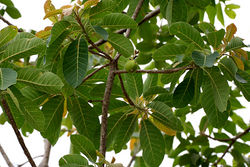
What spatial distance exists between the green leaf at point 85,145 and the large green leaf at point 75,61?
20 cm

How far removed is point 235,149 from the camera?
236cm

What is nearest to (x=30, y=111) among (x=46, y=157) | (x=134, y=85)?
(x=134, y=85)

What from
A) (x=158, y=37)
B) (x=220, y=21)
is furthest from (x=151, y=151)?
(x=220, y=21)

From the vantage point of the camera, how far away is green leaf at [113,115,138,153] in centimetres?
167

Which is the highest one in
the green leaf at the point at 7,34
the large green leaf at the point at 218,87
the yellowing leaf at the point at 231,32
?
the yellowing leaf at the point at 231,32

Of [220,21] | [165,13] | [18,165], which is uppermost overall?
[220,21]

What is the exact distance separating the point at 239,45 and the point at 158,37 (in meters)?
0.81

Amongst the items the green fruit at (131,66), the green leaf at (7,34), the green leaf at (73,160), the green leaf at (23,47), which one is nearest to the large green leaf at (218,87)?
the green fruit at (131,66)

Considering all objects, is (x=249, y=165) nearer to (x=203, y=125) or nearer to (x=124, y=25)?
(x=203, y=125)

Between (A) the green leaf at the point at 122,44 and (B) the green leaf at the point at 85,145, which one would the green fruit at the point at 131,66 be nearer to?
(A) the green leaf at the point at 122,44

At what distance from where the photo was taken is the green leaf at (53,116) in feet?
5.43

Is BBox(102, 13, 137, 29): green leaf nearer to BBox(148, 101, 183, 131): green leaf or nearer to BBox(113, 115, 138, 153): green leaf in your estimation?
BBox(148, 101, 183, 131): green leaf

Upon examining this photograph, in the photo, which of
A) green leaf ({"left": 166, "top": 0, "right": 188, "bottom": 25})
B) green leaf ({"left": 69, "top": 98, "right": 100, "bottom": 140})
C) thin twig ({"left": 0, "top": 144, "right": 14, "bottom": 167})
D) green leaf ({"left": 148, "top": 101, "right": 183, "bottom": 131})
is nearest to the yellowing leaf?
green leaf ({"left": 166, "top": 0, "right": 188, "bottom": 25})

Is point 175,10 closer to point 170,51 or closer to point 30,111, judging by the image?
point 170,51
